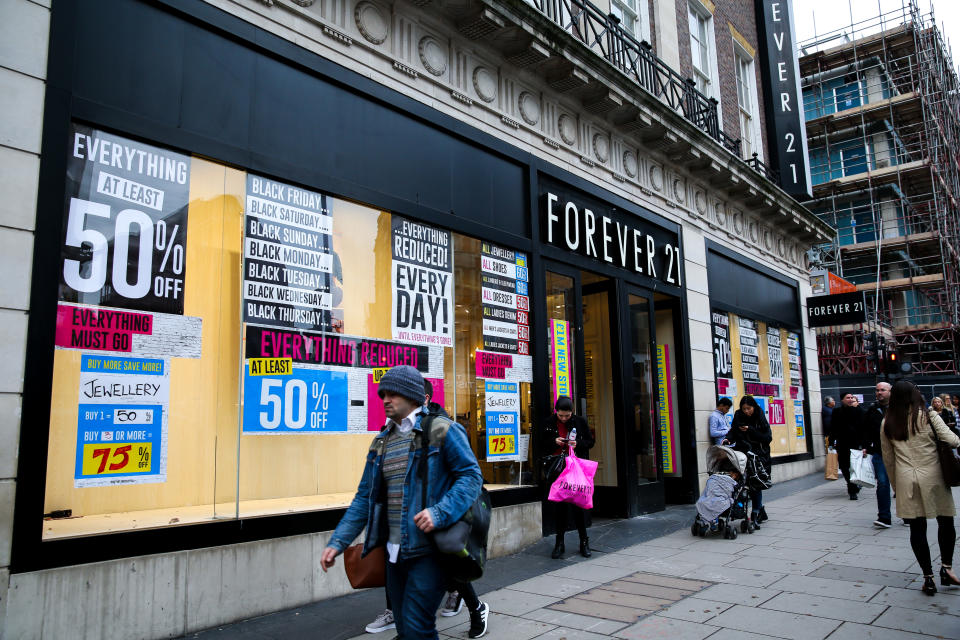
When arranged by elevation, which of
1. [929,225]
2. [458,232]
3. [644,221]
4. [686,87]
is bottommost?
[458,232]

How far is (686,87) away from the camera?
1280cm

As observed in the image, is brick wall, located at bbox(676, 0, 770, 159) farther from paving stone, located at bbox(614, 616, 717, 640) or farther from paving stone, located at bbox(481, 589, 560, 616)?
paving stone, located at bbox(614, 616, 717, 640)

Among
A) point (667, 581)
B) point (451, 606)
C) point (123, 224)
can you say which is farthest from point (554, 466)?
point (123, 224)

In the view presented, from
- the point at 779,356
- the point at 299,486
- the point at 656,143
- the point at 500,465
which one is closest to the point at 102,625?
the point at 299,486

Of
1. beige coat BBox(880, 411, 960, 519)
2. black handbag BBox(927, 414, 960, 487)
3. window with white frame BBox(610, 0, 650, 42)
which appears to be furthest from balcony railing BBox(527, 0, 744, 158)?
black handbag BBox(927, 414, 960, 487)

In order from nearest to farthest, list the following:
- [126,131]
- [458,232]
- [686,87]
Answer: [126,131] → [458,232] → [686,87]

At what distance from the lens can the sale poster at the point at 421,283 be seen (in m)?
7.09

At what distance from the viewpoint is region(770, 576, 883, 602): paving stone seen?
5581 millimetres

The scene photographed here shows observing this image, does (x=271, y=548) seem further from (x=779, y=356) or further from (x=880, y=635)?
(x=779, y=356)

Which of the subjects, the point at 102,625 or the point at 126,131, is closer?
the point at 102,625

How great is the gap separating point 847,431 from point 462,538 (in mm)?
10883

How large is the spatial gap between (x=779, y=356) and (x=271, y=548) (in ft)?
46.1

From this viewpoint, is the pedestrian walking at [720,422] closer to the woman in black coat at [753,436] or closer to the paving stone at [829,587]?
the woman in black coat at [753,436]

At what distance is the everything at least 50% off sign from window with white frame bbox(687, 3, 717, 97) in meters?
11.9
